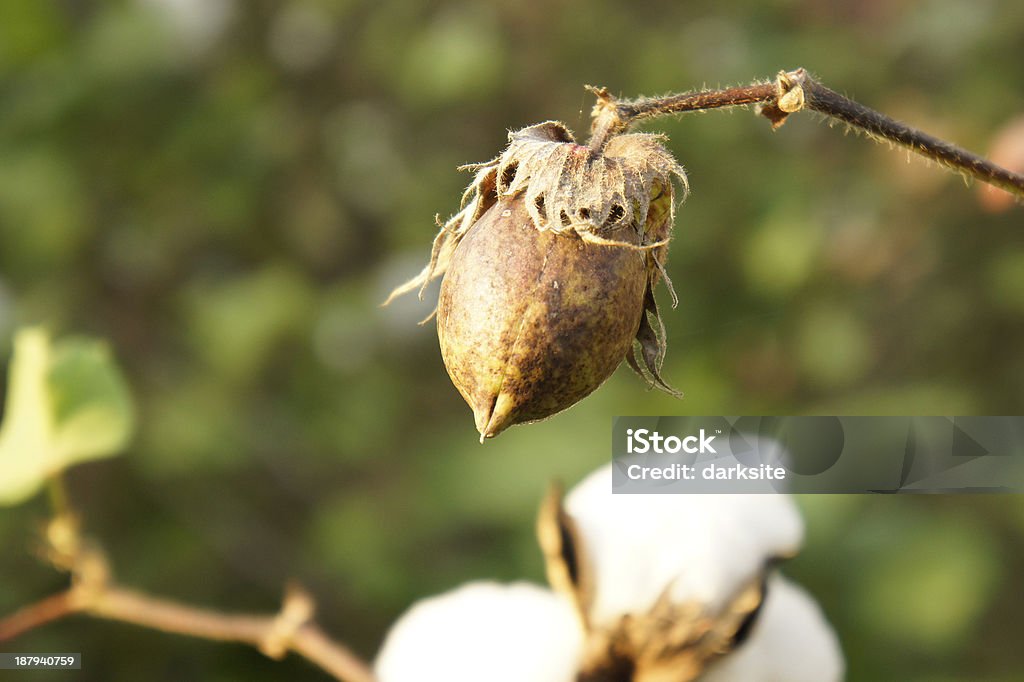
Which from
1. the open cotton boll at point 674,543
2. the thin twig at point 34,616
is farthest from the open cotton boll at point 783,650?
the thin twig at point 34,616

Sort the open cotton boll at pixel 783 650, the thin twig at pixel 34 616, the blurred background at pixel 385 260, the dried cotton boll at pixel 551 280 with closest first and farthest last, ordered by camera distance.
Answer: the dried cotton boll at pixel 551 280 < the open cotton boll at pixel 783 650 < the thin twig at pixel 34 616 < the blurred background at pixel 385 260

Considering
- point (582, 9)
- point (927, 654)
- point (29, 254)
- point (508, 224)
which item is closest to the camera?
A: point (508, 224)

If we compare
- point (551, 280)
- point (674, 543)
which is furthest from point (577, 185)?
point (674, 543)

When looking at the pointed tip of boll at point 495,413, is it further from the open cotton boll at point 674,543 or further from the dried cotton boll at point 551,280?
the open cotton boll at point 674,543

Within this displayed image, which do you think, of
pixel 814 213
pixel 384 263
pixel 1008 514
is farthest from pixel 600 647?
pixel 384 263

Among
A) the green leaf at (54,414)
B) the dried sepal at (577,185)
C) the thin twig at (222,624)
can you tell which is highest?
the green leaf at (54,414)

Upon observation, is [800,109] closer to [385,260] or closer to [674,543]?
[674,543]

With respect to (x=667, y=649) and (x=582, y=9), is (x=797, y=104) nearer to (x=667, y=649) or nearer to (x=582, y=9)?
(x=667, y=649)
